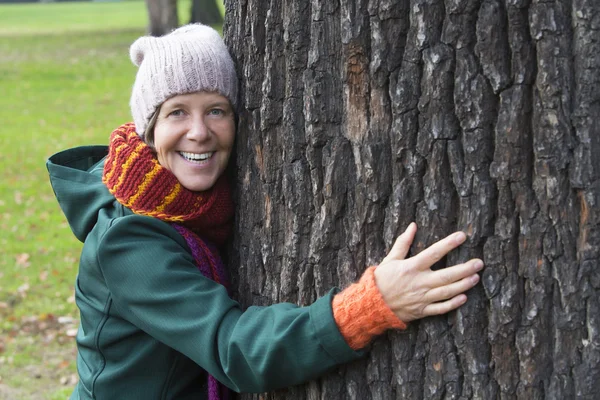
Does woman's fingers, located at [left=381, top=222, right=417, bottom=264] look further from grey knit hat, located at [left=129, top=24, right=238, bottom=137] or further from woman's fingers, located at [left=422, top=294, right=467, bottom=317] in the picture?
grey knit hat, located at [left=129, top=24, right=238, bottom=137]

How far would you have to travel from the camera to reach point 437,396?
2.37 m

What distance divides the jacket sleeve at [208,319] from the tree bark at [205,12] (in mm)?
23071

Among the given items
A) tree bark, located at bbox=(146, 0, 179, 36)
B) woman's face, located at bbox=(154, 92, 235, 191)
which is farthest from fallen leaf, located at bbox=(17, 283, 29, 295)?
tree bark, located at bbox=(146, 0, 179, 36)

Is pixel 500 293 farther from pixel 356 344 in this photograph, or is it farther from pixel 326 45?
pixel 326 45

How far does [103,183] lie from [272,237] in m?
0.62

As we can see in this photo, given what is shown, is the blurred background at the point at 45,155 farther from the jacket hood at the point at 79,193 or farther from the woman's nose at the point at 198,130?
the woman's nose at the point at 198,130

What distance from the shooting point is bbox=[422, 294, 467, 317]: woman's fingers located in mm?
2271

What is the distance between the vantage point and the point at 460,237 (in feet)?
7.40

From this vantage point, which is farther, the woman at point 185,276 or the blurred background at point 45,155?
the blurred background at point 45,155

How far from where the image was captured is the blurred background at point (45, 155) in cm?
559

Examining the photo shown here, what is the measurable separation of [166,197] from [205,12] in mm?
23470

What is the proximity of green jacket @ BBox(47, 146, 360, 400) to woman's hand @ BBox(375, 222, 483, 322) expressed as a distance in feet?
0.62

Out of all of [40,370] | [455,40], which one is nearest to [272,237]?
[455,40]

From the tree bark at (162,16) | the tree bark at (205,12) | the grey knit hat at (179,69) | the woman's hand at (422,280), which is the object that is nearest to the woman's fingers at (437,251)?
the woman's hand at (422,280)
